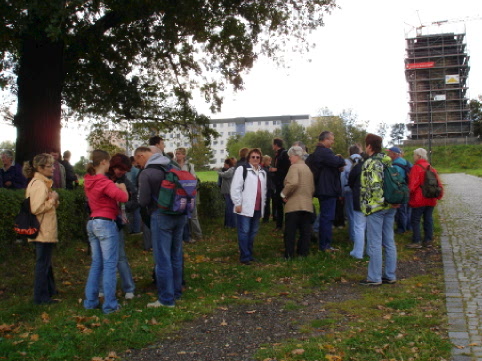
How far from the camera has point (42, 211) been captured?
6.56 metres

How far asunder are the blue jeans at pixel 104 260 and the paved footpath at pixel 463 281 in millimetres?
3697

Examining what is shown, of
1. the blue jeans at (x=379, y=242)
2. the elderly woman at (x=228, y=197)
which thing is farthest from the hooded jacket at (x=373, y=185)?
the elderly woman at (x=228, y=197)

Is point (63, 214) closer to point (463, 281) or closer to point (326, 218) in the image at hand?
point (326, 218)

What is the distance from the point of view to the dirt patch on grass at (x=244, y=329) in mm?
5082

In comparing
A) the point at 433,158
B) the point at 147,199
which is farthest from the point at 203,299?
the point at 433,158

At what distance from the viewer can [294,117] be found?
514ft

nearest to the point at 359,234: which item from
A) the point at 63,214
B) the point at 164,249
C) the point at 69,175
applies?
the point at 164,249

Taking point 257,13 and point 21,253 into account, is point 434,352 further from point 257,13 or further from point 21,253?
point 257,13

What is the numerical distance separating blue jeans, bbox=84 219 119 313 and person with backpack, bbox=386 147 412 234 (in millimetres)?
6620

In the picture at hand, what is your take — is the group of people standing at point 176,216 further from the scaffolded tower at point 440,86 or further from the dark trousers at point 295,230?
the scaffolded tower at point 440,86

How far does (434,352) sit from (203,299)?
10.2 feet

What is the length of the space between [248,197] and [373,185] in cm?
249

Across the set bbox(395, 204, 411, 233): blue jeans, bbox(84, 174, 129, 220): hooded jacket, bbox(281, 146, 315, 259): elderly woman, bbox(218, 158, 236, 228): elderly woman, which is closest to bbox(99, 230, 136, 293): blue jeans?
bbox(84, 174, 129, 220): hooded jacket

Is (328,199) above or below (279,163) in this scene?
below
